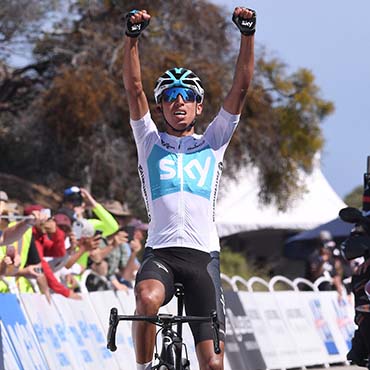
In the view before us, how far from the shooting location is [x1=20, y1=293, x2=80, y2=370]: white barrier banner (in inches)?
468

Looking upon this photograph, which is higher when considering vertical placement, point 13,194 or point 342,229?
point 13,194

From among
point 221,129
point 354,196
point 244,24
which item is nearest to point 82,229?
point 221,129

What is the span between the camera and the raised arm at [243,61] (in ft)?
25.4

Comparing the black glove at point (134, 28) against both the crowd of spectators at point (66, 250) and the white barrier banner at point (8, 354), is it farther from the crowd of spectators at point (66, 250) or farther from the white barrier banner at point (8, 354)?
the white barrier banner at point (8, 354)

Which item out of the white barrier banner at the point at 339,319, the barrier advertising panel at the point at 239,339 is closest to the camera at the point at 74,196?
the barrier advertising panel at the point at 239,339

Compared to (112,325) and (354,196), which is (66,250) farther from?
(354,196)

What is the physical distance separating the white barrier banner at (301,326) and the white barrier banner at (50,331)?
483 centimetres

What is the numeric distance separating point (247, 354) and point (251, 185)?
22777 millimetres

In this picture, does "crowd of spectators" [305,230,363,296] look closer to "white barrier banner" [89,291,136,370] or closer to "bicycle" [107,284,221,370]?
"white barrier banner" [89,291,136,370]

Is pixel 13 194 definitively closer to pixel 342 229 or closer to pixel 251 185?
pixel 342 229

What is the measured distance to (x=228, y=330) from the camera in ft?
49.7

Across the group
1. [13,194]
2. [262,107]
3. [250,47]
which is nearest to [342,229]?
[262,107]

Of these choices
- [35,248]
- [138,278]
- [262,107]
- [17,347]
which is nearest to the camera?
[138,278]

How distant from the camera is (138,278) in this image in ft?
23.9
